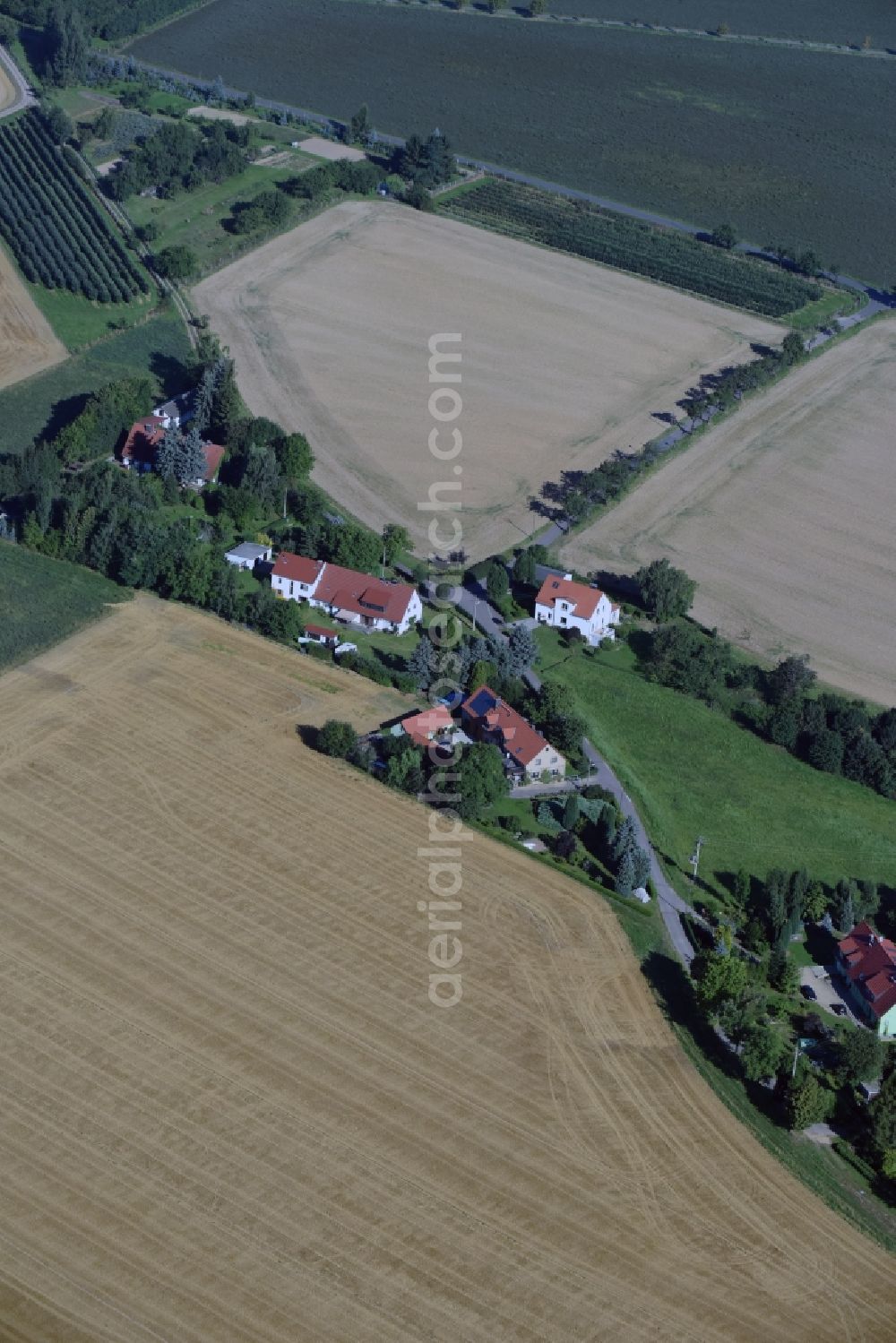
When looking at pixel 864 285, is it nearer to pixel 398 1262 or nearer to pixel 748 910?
pixel 748 910

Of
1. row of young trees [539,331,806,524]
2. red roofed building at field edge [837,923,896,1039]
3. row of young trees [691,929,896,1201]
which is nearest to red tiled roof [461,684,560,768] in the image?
row of young trees [691,929,896,1201]

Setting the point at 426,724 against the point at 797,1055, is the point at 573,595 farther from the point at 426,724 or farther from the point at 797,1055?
the point at 797,1055

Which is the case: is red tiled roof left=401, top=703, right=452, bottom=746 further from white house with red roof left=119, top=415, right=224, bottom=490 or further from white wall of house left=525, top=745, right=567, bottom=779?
white house with red roof left=119, top=415, right=224, bottom=490

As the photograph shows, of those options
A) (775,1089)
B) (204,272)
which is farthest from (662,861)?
(204,272)

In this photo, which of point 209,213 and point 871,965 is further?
point 209,213

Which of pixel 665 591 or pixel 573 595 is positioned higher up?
pixel 665 591

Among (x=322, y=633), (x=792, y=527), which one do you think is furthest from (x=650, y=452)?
(x=322, y=633)

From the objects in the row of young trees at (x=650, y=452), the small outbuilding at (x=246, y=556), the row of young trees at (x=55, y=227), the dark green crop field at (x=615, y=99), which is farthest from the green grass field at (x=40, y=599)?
the dark green crop field at (x=615, y=99)
